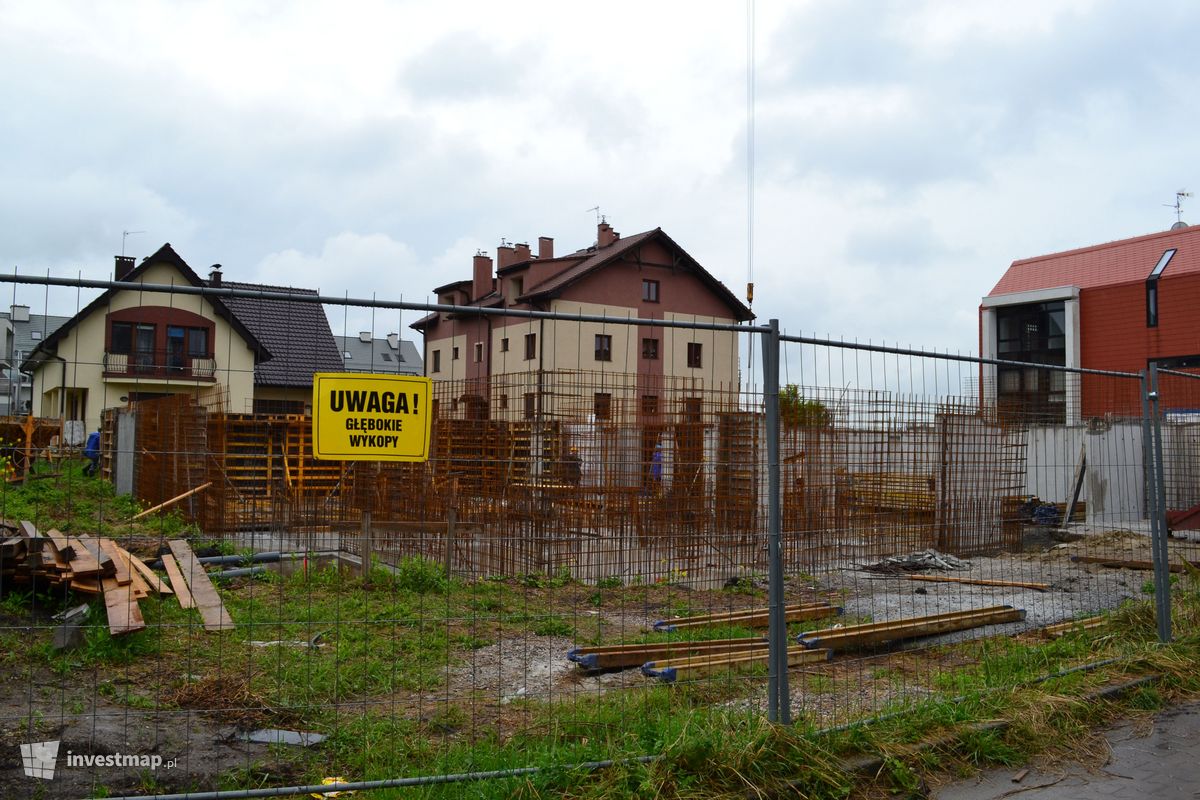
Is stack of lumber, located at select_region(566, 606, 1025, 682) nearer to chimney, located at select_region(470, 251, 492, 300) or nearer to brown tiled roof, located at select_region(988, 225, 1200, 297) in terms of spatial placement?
brown tiled roof, located at select_region(988, 225, 1200, 297)

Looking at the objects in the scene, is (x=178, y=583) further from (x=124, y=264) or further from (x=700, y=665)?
(x=124, y=264)

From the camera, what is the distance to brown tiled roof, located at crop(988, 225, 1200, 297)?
108 ft

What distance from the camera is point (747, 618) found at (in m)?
7.98

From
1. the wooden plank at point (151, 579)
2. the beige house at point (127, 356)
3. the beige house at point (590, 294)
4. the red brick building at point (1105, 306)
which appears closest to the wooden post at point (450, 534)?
the wooden plank at point (151, 579)

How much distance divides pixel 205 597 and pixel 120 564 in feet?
2.57

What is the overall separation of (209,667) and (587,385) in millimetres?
4868

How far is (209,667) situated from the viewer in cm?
684

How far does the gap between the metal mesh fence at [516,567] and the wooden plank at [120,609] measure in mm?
47

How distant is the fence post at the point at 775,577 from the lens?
4656mm

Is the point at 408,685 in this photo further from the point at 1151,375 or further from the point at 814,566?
the point at 1151,375

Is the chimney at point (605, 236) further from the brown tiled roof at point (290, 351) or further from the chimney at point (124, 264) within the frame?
the brown tiled roof at point (290, 351)

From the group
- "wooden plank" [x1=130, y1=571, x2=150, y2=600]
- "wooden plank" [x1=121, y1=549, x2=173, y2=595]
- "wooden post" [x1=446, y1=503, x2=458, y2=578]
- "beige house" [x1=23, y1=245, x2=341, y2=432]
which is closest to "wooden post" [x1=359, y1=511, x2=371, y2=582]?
"wooden post" [x1=446, y1=503, x2=458, y2=578]

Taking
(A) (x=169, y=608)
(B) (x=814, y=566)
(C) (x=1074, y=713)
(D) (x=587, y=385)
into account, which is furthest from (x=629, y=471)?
(C) (x=1074, y=713)

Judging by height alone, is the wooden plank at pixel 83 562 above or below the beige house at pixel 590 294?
below
